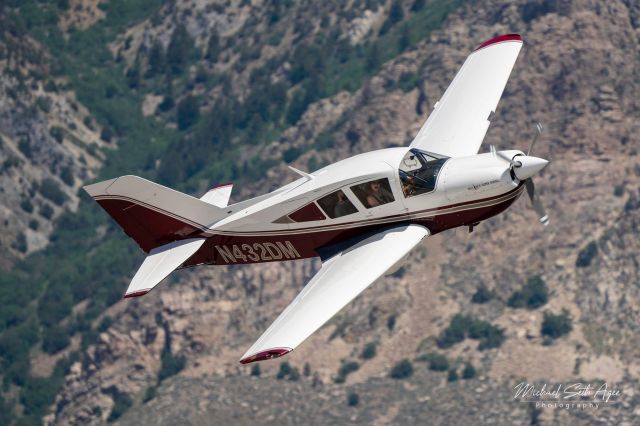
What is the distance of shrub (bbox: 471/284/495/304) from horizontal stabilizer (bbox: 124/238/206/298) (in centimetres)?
8922

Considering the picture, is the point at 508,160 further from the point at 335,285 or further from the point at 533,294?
the point at 533,294

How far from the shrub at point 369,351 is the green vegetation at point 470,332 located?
5.51 meters

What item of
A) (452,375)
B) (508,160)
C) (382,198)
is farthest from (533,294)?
(508,160)

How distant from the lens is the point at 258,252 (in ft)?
238

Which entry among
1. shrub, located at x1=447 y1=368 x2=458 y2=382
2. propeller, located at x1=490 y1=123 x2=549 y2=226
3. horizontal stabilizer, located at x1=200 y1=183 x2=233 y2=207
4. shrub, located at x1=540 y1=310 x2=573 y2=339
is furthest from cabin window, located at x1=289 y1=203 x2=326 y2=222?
shrub, located at x1=447 y1=368 x2=458 y2=382

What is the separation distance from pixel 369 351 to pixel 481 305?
10544 mm

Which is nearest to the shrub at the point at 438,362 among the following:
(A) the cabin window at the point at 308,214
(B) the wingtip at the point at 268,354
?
(A) the cabin window at the point at 308,214

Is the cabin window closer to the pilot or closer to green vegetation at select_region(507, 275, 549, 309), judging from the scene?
the pilot

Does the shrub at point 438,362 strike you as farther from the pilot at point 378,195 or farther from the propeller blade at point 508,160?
the propeller blade at point 508,160

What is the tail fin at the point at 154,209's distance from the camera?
2857 inches

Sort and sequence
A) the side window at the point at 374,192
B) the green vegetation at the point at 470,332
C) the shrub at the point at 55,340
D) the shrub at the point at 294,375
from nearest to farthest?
the side window at the point at 374,192, the green vegetation at the point at 470,332, the shrub at the point at 294,375, the shrub at the point at 55,340

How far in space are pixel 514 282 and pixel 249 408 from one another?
2528 cm

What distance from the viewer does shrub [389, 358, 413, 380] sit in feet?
518

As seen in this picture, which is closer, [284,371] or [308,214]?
[308,214]
